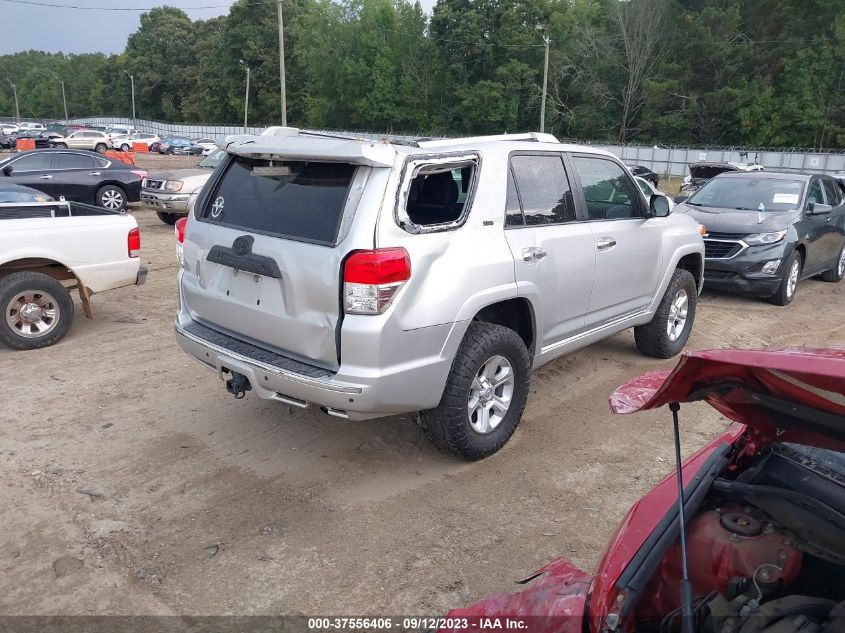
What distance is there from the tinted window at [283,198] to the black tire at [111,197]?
11955mm

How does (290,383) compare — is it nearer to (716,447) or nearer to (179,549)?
(179,549)

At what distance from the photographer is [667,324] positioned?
6.36m

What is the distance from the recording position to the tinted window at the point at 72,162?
1480cm

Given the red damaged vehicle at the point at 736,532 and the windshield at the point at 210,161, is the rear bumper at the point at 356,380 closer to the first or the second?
the red damaged vehicle at the point at 736,532

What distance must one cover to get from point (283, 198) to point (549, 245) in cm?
177

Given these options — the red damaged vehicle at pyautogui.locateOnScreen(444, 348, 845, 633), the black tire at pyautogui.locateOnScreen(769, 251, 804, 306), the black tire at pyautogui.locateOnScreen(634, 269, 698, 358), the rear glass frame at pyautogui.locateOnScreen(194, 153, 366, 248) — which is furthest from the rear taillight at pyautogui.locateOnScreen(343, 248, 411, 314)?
the black tire at pyautogui.locateOnScreen(769, 251, 804, 306)

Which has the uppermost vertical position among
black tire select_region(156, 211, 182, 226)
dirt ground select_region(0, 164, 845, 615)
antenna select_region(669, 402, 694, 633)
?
antenna select_region(669, 402, 694, 633)

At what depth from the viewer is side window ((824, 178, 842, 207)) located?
10484 millimetres

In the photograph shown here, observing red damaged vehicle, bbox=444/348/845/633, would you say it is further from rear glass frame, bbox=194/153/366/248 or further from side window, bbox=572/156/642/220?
side window, bbox=572/156/642/220

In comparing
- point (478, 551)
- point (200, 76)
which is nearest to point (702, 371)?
point (478, 551)

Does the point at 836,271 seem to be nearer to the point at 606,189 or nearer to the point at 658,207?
the point at 658,207

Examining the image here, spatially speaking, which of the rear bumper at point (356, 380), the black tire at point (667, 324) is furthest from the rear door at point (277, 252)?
the black tire at point (667, 324)

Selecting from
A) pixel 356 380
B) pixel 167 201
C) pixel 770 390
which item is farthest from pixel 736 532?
pixel 167 201

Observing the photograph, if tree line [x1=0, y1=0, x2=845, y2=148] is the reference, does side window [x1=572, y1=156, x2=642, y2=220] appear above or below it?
below
